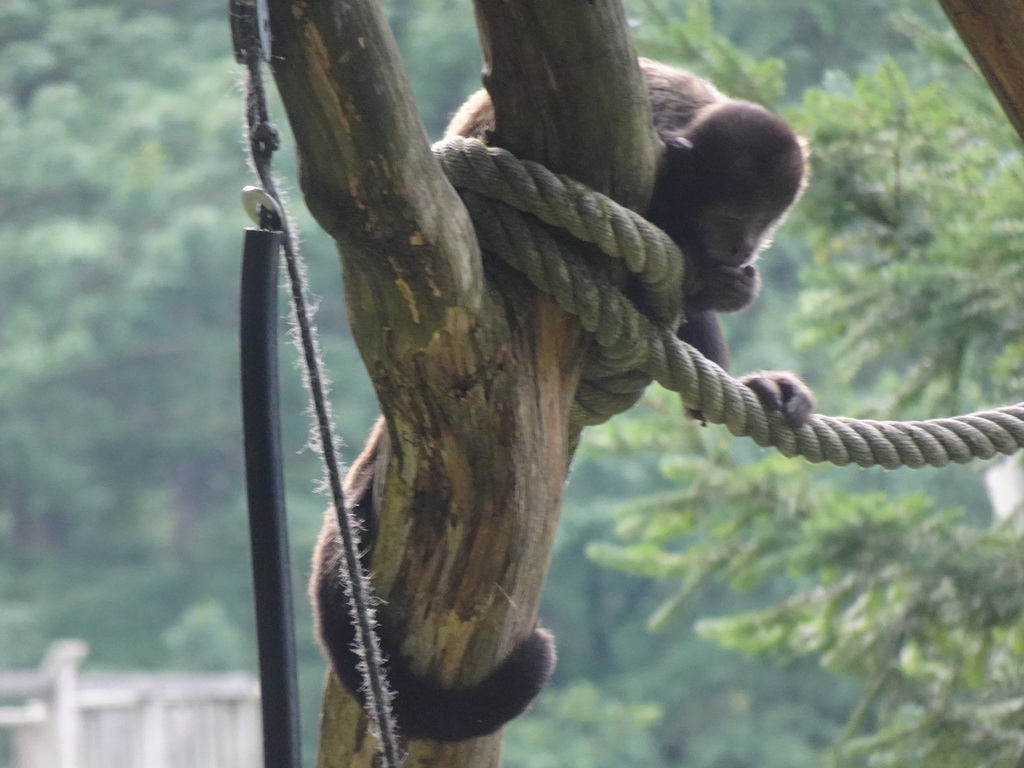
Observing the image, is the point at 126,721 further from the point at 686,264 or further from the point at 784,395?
the point at 686,264

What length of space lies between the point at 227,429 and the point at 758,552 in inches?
377

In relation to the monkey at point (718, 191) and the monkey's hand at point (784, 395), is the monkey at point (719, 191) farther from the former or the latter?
the monkey's hand at point (784, 395)

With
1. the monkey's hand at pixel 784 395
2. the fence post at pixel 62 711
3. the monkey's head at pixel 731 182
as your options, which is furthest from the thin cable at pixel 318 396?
the fence post at pixel 62 711

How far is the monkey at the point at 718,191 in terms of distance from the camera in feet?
8.89

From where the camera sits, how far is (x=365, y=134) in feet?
4.58

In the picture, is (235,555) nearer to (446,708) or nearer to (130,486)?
(130,486)

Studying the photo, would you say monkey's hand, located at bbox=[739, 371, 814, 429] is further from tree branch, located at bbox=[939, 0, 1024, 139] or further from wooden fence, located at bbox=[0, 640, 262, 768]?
wooden fence, located at bbox=[0, 640, 262, 768]

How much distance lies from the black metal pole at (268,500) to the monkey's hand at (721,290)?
1.54 m

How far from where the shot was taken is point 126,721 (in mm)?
6066

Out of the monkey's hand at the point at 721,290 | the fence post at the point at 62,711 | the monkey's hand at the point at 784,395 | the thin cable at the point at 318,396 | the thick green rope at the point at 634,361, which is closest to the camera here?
the thin cable at the point at 318,396

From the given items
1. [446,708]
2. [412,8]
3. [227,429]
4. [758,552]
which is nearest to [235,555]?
[227,429]

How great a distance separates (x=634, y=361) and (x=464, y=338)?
1.20 ft

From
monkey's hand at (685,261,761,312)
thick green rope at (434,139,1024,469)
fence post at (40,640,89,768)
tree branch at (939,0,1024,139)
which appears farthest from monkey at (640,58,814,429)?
fence post at (40,640,89,768)

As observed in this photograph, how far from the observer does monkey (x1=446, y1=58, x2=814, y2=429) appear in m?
2.71
